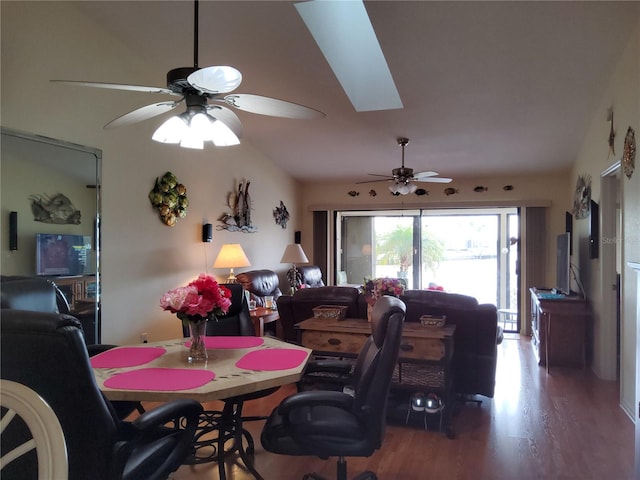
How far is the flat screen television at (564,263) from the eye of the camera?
4871 millimetres

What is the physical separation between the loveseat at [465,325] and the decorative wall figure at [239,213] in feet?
7.66

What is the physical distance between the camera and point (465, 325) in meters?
3.29

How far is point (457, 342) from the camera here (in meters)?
3.36

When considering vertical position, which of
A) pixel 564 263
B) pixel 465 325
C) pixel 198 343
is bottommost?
pixel 465 325

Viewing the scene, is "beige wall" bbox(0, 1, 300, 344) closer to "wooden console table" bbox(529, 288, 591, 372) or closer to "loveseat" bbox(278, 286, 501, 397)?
"loveseat" bbox(278, 286, 501, 397)

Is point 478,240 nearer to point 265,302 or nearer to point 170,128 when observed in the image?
point 265,302

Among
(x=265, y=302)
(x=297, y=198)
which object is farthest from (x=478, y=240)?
(x=265, y=302)

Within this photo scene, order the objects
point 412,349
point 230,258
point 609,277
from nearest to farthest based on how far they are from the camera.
Answer: point 412,349, point 609,277, point 230,258

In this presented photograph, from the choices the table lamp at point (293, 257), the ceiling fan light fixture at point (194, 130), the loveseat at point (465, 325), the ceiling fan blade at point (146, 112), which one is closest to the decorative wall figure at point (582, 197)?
Result: the loveseat at point (465, 325)

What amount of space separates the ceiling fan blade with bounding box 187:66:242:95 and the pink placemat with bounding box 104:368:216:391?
128cm

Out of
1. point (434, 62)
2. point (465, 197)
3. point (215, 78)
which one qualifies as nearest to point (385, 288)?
point (215, 78)

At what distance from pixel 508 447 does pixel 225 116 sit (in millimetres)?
2751

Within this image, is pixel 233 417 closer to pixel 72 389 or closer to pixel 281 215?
pixel 72 389

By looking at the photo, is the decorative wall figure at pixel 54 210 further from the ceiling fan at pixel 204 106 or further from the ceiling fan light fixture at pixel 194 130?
the ceiling fan light fixture at pixel 194 130
